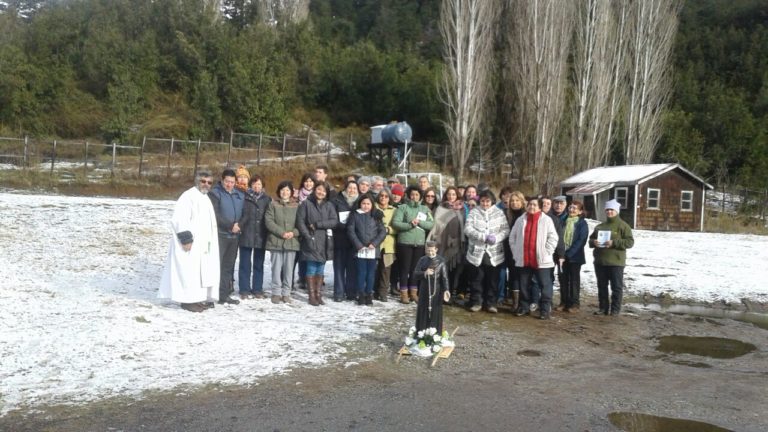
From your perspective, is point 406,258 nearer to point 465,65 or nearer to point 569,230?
point 569,230

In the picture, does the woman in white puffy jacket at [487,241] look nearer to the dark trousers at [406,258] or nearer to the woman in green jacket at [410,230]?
the woman in green jacket at [410,230]

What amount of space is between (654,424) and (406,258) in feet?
15.1

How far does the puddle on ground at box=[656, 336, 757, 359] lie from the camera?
24.6 ft

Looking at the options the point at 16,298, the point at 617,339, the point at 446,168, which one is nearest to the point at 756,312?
the point at 617,339

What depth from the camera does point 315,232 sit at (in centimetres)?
872

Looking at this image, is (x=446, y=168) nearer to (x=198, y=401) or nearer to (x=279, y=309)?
(x=279, y=309)

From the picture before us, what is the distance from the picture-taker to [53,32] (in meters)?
40.4

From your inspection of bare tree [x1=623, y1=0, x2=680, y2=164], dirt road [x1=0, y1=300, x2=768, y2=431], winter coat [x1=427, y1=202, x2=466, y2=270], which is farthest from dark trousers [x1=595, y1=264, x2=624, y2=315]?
bare tree [x1=623, y1=0, x2=680, y2=164]

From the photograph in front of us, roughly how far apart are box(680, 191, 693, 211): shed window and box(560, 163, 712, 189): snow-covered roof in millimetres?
774

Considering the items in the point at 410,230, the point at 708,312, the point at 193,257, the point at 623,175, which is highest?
the point at 623,175

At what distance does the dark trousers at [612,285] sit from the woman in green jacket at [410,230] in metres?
2.52

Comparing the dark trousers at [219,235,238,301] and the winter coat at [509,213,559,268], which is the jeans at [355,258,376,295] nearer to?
the dark trousers at [219,235,238,301]

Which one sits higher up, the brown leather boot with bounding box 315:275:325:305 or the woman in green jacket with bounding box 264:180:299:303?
the woman in green jacket with bounding box 264:180:299:303

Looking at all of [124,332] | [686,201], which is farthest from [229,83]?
[124,332]
